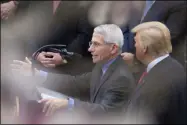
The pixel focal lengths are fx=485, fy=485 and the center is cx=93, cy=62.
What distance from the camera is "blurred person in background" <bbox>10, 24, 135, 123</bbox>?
4.54ft

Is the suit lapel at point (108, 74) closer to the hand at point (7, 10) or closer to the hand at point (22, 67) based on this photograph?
the hand at point (22, 67)

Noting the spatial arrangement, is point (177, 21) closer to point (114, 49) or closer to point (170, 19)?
point (170, 19)

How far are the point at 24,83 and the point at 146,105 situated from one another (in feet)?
1.20

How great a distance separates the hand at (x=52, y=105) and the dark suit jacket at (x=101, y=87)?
4cm

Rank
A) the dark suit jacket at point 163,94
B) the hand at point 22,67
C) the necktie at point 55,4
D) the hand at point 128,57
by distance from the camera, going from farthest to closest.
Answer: the necktie at point 55,4 → the hand at point 128,57 → the hand at point 22,67 → the dark suit jacket at point 163,94

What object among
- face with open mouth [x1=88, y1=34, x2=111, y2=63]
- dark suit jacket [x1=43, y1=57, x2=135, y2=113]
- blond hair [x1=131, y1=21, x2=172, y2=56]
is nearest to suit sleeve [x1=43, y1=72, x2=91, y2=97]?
dark suit jacket [x1=43, y1=57, x2=135, y2=113]

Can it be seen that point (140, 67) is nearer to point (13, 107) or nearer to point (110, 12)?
point (110, 12)

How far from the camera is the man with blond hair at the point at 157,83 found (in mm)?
1343

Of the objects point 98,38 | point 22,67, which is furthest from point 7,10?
point 98,38

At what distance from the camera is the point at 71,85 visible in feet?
5.07

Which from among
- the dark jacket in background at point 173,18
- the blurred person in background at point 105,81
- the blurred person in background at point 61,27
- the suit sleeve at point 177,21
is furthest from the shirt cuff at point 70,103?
the suit sleeve at point 177,21

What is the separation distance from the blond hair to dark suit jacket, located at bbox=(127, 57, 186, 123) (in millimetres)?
32

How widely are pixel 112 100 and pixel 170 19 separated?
17.3 inches

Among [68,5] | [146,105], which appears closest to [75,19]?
[68,5]
